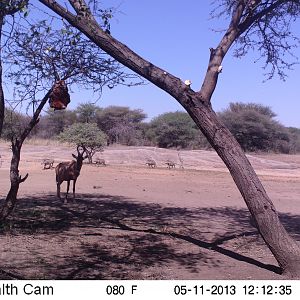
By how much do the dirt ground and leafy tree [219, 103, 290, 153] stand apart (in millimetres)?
35598

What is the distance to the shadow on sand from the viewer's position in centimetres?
778

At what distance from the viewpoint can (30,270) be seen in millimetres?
7414

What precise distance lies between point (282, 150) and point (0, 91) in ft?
176

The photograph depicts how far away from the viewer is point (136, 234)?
10.6 meters

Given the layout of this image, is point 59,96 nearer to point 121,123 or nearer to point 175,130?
point 175,130

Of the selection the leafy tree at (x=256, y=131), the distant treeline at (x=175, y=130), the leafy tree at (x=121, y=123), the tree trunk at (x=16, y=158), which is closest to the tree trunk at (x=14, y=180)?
the tree trunk at (x=16, y=158)

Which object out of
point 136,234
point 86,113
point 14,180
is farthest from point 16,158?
point 86,113

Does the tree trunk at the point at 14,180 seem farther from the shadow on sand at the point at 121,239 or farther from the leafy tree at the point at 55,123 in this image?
the leafy tree at the point at 55,123

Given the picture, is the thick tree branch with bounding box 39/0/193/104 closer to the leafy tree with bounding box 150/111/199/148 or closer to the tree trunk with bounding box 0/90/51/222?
the tree trunk with bounding box 0/90/51/222

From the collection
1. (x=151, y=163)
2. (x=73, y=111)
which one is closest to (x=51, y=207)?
(x=151, y=163)

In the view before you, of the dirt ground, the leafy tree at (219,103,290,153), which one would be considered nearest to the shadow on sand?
the dirt ground

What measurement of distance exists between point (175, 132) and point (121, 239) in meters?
48.4
